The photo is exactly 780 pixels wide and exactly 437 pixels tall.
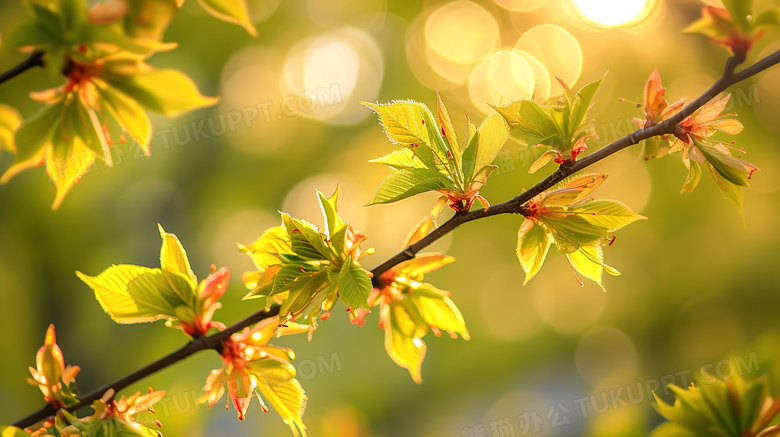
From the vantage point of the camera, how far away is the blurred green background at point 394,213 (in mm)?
3514

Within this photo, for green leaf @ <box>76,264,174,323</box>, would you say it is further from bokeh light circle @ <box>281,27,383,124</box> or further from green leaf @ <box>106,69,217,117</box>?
bokeh light circle @ <box>281,27,383,124</box>

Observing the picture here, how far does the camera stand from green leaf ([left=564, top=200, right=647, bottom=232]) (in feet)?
1.63

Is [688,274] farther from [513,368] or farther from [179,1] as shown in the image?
[179,1]

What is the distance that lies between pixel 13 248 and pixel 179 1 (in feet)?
12.5

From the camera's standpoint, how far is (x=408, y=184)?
49 cm

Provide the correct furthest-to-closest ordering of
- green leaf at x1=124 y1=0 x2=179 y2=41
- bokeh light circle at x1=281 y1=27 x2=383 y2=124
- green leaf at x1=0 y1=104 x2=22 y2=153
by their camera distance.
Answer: bokeh light circle at x1=281 y1=27 x2=383 y2=124 < green leaf at x1=0 y1=104 x2=22 y2=153 < green leaf at x1=124 y1=0 x2=179 y2=41

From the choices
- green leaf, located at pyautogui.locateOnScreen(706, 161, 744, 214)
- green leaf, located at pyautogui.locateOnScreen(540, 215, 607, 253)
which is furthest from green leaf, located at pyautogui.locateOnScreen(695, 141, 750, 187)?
green leaf, located at pyautogui.locateOnScreen(540, 215, 607, 253)

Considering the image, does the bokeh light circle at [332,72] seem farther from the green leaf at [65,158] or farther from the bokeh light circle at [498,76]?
the green leaf at [65,158]

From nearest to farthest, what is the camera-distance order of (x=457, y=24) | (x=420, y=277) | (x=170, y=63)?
(x=420, y=277)
(x=170, y=63)
(x=457, y=24)

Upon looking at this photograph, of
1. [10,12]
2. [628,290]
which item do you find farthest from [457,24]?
[10,12]

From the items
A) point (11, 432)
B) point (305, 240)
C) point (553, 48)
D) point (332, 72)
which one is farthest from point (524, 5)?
point (11, 432)

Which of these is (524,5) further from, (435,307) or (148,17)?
(148,17)

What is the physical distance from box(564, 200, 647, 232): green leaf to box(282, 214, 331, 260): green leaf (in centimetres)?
23

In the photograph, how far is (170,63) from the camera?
3.33 meters
